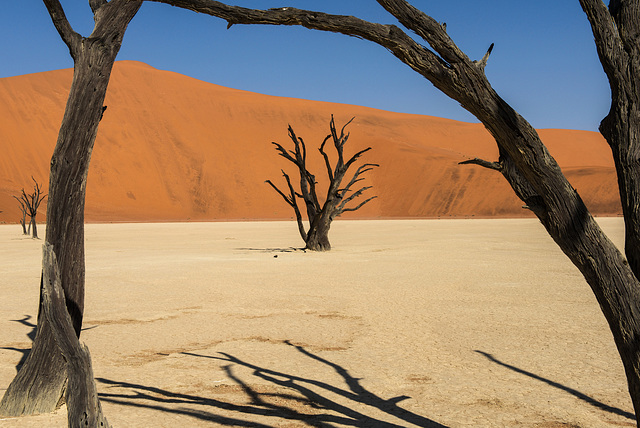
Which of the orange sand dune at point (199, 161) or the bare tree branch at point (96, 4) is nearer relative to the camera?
the bare tree branch at point (96, 4)

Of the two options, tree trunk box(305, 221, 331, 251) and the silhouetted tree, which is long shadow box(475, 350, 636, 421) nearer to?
the silhouetted tree

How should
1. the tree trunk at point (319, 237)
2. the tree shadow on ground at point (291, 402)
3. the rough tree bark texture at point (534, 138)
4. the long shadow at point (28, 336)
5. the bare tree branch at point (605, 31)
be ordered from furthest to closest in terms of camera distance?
the tree trunk at point (319, 237), the long shadow at point (28, 336), the tree shadow on ground at point (291, 402), the bare tree branch at point (605, 31), the rough tree bark texture at point (534, 138)

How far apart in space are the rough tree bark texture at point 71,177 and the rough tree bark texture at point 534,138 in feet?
5.23

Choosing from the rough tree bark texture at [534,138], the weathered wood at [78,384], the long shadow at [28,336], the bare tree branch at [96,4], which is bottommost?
the long shadow at [28,336]

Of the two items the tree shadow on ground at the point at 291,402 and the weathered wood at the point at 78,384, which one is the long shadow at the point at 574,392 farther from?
the weathered wood at the point at 78,384

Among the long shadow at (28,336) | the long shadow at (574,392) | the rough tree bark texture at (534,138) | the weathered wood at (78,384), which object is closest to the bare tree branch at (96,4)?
the rough tree bark texture at (534,138)

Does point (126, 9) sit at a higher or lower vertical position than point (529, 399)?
higher

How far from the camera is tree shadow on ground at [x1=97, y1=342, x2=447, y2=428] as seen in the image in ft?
14.4

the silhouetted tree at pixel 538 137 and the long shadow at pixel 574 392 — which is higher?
the silhouetted tree at pixel 538 137

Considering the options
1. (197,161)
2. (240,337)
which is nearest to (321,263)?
(240,337)

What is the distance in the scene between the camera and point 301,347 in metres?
6.71

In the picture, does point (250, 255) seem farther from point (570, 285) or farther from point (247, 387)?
point (247, 387)

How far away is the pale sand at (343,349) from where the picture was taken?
15.1ft

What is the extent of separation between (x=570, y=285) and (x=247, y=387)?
8.42 m
